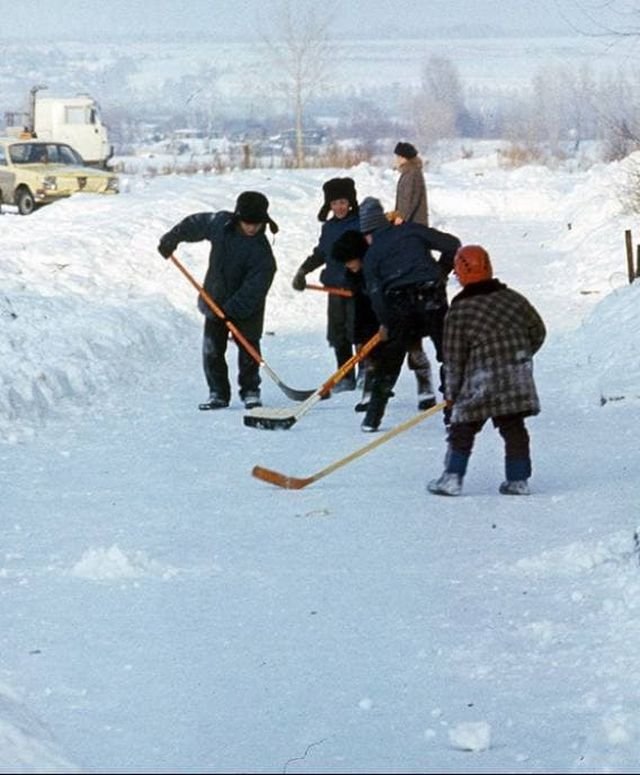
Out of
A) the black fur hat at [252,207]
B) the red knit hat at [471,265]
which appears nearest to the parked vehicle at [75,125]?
the black fur hat at [252,207]

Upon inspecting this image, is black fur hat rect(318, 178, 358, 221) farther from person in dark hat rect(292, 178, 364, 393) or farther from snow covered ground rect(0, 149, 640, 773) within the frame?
snow covered ground rect(0, 149, 640, 773)

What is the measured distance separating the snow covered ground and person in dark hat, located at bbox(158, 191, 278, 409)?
237 millimetres

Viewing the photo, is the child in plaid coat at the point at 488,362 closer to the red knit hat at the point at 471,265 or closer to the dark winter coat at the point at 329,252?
the red knit hat at the point at 471,265

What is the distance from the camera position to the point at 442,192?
1730 inches

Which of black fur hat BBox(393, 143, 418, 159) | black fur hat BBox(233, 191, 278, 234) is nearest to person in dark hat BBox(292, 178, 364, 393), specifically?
black fur hat BBox(233, 191, 278, 234)

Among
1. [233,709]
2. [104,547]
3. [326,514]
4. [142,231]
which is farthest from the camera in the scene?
[142,231]

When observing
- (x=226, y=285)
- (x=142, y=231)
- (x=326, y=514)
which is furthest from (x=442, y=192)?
(x=326, y=514)

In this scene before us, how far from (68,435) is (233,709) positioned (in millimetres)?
5035

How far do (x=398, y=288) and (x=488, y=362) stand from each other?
1942 millimetres

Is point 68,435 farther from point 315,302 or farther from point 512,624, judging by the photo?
point 315,302

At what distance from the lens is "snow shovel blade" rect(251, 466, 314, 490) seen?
822 cm

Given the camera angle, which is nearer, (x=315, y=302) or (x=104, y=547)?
(x=104, y=547)

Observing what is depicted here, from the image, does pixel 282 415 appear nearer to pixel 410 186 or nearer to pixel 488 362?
pixel 488 362

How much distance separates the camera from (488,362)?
7930mm
